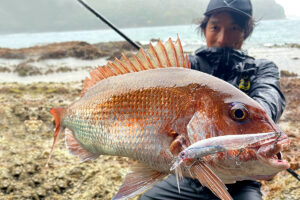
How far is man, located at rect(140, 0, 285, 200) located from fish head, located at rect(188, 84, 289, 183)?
1355 millimetres

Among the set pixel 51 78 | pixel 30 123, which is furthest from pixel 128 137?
pixel 51 78

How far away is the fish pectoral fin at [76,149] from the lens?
5.26 ft

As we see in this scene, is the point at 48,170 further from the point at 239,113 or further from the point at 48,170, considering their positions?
the point at 239,113

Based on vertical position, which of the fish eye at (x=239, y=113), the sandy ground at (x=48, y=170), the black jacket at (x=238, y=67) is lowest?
the sandy ground at (x=48, y=170)

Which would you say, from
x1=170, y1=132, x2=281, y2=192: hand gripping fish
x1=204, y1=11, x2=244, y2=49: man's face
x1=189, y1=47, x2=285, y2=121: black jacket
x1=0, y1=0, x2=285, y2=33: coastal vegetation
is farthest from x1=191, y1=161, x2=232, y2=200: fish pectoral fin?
x1=0, y1=0, x2=285, y2=33: coastal vegetation

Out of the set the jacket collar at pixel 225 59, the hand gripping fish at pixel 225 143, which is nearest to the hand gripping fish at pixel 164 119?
the hand gripping fish at pixel 225 143

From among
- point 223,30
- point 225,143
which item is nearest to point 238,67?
point 223,30

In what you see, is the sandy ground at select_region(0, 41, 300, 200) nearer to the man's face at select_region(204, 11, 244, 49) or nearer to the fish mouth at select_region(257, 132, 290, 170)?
the man's face at select_region(204, 11, 244, 49)

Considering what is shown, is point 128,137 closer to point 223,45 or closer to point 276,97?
point 276,97

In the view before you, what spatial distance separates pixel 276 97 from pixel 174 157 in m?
1.19

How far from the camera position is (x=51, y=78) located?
1389 cm

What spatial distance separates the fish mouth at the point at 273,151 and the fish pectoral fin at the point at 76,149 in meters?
1.10

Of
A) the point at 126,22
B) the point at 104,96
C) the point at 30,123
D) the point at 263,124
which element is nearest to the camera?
the point at 263,124

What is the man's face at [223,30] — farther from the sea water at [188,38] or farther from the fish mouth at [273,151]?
the sea water at [188,38]
